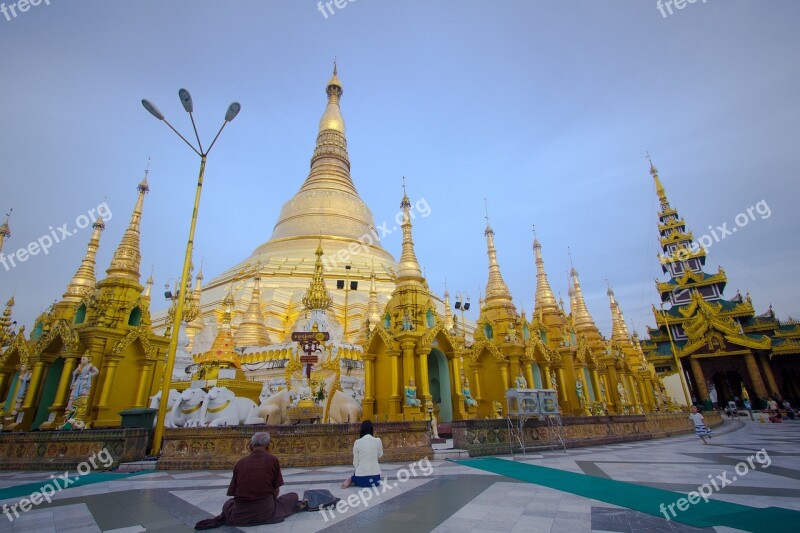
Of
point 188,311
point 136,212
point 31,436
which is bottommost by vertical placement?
point 31,436

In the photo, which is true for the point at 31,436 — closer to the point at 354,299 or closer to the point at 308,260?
the point at 354,299

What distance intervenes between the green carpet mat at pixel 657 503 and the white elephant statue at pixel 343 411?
6235mm

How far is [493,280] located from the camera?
59.2 feet

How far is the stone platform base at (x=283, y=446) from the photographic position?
867 cm

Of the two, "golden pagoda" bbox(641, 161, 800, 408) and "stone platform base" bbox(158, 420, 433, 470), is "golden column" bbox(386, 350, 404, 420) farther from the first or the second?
"golden pagoda" bbox(641, 161, 800, 408)

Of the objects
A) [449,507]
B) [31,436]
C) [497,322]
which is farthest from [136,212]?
[449,507]

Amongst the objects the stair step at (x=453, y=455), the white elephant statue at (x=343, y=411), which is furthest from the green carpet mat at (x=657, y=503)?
the white elephant statue at (x=343, y=411)

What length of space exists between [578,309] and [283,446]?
2193 cm

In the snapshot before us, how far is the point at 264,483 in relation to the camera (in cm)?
434

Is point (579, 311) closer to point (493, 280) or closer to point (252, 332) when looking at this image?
point (493, 280)

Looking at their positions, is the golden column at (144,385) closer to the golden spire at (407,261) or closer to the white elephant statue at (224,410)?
the white elephant statue at (224,410)

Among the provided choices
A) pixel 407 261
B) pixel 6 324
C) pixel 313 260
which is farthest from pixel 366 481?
pixel 313 260

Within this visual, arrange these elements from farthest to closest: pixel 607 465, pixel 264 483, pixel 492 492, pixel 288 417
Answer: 1. pixel 288 417
2. pixel 607 465
3. pixel 492 492
4. pixel 264 483

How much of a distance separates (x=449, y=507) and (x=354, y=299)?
26.7 m
